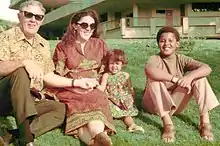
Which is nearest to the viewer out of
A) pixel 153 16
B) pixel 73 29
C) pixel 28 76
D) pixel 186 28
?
pixel 28 76

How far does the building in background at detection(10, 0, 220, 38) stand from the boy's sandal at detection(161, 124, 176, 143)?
2183 centimetres

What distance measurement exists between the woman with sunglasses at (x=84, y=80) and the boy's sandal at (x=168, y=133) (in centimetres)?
55

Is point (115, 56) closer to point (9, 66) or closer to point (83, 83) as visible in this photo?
point (83, 83)

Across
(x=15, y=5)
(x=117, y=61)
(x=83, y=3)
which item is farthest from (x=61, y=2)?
(x=117, y=61)

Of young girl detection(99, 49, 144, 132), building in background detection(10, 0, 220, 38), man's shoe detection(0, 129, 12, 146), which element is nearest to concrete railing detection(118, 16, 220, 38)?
building in background detection(10, 0, 220, 38)

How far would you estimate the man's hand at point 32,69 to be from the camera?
181 inches

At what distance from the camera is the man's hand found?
15.1 feet

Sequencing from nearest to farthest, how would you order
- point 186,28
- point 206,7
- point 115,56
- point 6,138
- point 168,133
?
point 6,138 < point 168,133 < point 115,56 < point 186,28 < point 206,7

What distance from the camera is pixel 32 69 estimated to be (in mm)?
4617

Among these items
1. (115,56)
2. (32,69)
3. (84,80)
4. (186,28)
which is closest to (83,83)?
(84,80)

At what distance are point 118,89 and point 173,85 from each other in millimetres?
605

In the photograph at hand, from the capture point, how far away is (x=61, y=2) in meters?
46.5

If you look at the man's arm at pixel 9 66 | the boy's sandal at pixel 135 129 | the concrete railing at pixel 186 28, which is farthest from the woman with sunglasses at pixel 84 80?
the concrete railing at pixel 186 28

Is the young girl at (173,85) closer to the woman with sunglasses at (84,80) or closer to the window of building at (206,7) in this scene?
the woman with sunglasses at (84,80)
